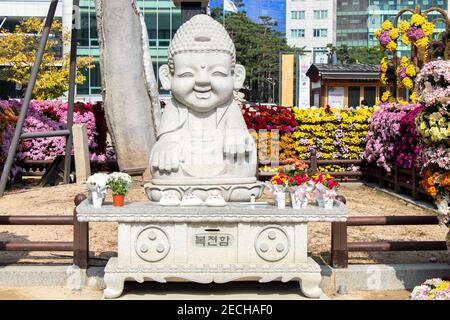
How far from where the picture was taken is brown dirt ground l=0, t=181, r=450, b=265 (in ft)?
22.9

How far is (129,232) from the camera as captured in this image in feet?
17.9

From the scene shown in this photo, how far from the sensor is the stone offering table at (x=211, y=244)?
17.6 ft

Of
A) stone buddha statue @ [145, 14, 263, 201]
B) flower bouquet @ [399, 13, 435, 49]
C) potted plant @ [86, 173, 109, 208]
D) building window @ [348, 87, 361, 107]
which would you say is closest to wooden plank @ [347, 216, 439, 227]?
stone buddha statue @ [145, 14, 263, 201]

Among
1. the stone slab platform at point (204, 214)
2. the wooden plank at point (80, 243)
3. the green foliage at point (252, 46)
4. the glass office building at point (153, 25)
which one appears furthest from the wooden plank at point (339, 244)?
the green foliage at point (252, 46)

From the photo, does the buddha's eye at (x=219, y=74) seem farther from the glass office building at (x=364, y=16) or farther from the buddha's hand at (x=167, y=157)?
the glass office building at (x=364, y=16)

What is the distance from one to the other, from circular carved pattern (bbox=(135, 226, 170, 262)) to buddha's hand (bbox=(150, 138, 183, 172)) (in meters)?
0.71

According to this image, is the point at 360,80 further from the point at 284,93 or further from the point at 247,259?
the point at 247,259

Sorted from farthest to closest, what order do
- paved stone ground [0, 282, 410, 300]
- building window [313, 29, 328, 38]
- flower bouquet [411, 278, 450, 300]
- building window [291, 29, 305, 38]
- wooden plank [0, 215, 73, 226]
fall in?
building window [291, 29, 305, 38], building window [313, 29, 328, 38], wooden plank [0, 215, 73, 226], paved stone ground [0, 282, 410, 300], flower bouquet [411, 278, 450, 300]

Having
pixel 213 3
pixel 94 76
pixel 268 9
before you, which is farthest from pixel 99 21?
pixel 268 9

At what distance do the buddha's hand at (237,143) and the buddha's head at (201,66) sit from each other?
35 centimetres

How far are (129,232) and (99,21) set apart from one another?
294 inches

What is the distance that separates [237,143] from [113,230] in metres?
3.45

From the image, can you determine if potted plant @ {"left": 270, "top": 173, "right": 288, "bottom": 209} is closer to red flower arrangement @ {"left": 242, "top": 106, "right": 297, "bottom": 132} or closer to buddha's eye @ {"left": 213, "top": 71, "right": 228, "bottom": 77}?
buddha's eye @ {"left": 213, "top": 71, "right": 228, "bottom": 77}

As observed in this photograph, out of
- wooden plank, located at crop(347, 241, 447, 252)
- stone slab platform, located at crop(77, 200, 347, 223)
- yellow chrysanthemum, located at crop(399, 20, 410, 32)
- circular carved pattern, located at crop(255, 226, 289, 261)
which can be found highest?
yellow chrysanthemum, located at crop(399, 20, 410, 32)
